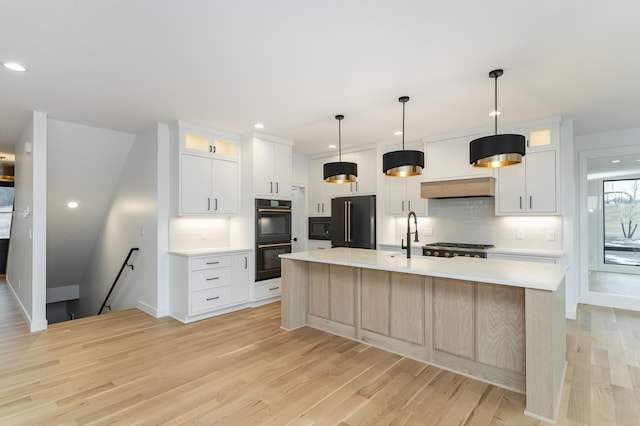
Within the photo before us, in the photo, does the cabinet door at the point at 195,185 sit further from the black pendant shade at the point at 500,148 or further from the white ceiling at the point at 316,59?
the black pendant shade at the point at 500,148

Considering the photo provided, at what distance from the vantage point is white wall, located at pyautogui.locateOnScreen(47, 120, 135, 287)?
4.70m

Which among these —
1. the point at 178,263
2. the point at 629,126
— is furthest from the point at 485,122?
the point at 178,263

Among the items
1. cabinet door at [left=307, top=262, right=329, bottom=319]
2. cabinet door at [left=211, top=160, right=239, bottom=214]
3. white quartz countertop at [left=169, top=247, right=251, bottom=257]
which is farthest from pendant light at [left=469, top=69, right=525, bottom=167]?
cabinet door at [left=211, top=160, right=239, bottom=214]

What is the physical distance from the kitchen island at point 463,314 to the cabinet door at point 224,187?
1.65 meters

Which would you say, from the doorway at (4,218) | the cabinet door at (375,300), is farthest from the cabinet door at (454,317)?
the doorway at (4,218)

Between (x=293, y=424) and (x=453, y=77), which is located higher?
(x=453, y=77)

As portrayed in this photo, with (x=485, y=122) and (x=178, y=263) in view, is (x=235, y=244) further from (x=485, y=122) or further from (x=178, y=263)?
(x=485, y=122)

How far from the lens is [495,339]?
265cm

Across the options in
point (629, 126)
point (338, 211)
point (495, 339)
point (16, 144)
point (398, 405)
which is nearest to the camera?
point (398, 405)

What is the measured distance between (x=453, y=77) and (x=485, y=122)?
1.78 metres

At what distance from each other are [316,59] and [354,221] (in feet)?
11.5

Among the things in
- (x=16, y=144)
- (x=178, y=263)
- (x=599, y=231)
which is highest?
(x=16, y=144)

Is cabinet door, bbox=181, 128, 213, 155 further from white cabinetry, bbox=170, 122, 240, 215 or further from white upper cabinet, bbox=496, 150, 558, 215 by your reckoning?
white upper cabinet, bbox=496, 150, 558, 215

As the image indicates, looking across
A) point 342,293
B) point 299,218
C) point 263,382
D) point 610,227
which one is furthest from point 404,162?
point 610,227
